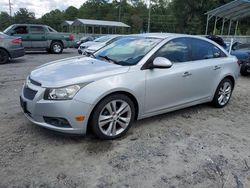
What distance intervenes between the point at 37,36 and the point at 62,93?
12.2m

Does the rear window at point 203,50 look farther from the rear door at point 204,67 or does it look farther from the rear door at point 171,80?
the rear door at point 171,80

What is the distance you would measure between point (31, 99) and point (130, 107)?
1.38 metres

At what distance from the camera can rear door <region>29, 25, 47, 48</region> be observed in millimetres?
13891

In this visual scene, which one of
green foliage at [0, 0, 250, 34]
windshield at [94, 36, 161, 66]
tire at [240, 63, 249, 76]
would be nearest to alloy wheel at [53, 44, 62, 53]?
tire at [240, 63, 249, 76]

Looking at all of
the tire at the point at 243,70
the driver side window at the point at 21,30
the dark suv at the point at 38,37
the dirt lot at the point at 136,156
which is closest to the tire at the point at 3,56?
the dark suv at the point at 38,37

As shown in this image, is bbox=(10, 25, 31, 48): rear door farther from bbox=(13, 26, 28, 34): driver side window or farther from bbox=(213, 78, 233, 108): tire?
bbox=(213, 78, 233, 108): tire

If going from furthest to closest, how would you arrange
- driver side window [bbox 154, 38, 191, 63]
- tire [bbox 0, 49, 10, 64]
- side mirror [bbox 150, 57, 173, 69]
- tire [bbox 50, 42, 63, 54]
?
tire [bbox 50, 42, 63, 54] < tire [bbox 0, 49, 10, 64] < driver side window [bbox 154, 38, 191, 63] < side mirror [bbox 150, 57, 173, 69]

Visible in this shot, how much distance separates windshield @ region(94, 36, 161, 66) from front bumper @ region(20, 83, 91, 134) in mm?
1050

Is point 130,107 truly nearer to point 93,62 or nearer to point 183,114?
point 93,62

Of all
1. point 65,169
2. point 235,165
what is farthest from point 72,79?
point 235,165

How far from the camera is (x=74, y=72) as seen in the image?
3.41 metres

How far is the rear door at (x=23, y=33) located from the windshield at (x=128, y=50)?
1068 cm

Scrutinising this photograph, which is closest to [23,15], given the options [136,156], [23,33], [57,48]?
[57,48]

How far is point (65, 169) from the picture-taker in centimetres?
281
